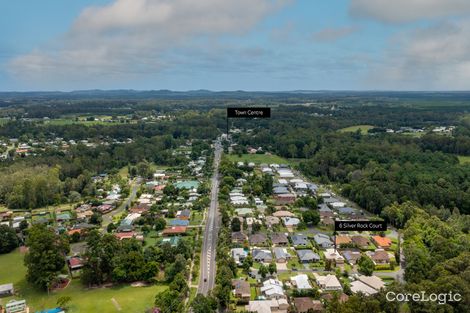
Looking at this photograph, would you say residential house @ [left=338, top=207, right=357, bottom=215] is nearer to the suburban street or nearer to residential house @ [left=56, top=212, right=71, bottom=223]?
the suburban street

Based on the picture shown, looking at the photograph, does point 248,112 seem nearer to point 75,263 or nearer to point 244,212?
point 75,263

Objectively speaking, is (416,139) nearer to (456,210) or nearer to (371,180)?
(371,180)

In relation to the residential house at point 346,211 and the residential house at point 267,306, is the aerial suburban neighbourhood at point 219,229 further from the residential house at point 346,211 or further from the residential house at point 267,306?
the residential house at point 346,211

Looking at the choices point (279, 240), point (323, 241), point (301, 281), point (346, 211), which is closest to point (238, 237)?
point (279, 240)

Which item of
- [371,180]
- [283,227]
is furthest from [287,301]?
[371,180]

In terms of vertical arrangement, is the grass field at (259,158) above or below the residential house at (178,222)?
above

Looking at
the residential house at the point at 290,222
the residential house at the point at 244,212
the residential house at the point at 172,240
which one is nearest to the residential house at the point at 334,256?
the residential house at the point at 290,222
